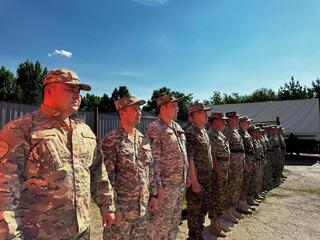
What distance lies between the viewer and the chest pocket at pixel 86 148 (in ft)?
7.59

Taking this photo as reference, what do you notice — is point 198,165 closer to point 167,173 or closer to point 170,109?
point 167,173

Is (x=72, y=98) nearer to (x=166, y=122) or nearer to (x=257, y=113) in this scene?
(x=166, y=122)

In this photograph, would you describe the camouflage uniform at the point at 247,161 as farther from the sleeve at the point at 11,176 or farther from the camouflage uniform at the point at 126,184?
the sleeve at the point at 11,176

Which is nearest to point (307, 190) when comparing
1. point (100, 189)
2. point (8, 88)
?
point (100, 189)

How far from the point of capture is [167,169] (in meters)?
3.95

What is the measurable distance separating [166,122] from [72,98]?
1.96 m

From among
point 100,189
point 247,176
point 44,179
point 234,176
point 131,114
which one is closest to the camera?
point 44,179

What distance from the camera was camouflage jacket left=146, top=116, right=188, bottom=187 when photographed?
3916 mm

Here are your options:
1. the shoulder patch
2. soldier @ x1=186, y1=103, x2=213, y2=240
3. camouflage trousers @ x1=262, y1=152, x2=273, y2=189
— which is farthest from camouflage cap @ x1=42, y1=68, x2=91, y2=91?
camouflage trousers @ x1=262, y1=152, x2=273, y2=189

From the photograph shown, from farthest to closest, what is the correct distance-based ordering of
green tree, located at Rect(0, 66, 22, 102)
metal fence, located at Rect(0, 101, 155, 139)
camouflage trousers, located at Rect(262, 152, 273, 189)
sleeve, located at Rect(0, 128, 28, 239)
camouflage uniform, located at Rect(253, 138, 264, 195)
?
green tree, located at Rect(0, 66, 22, 102)
camouflage trousers, located at Rect(262, 152, 273, 189)
camouflage uniform, located at Rect(253, 138, 264, 195)
metal fence, located at Rect(0, 101, 155, 139)
sleeve, located at Rect(0, 128, 28, 239)

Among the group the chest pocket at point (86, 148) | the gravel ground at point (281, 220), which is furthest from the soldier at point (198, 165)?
the chest pocket at point (86, 148)

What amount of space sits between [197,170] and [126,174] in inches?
71.7

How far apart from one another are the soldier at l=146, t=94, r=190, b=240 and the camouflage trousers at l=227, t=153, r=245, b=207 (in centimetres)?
233

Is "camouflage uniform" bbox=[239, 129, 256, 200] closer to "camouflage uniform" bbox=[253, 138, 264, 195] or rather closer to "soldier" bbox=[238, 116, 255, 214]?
"soldier" bbox=[238, 116, 255, 214]
